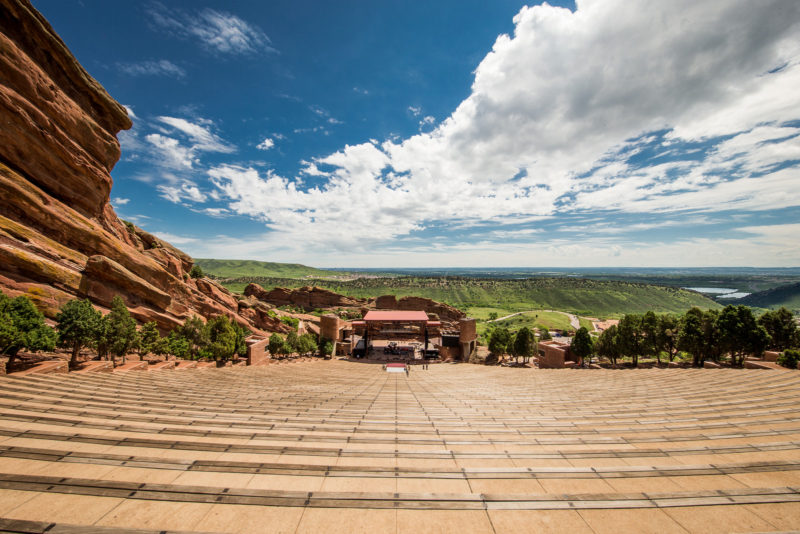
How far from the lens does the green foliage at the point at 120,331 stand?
72.7 ft

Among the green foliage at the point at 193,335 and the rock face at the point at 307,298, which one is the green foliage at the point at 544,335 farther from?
the green foliage at the point at 193,335

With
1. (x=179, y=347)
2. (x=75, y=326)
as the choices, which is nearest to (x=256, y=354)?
(x=179, y=347)

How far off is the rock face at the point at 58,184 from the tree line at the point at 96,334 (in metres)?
6.15

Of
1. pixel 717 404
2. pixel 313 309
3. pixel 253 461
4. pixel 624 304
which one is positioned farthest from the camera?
pixel 624 304

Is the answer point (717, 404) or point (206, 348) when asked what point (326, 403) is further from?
point (206, 348)

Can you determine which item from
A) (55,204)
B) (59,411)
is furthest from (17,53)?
(59,411)

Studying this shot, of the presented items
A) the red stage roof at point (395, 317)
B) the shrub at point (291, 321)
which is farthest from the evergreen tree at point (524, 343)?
the shrub at point (291, 321)

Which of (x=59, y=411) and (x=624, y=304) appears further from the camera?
(x=624, y=304)

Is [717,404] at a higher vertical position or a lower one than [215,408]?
lower

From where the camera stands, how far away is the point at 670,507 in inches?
159

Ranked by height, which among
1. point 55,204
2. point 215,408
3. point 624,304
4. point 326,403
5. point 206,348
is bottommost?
point 624,304

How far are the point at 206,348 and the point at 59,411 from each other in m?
28.8

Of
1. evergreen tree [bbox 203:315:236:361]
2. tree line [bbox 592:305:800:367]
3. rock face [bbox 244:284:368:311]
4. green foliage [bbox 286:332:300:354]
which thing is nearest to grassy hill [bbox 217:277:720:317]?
rock face [bbox 244:284:368:311]

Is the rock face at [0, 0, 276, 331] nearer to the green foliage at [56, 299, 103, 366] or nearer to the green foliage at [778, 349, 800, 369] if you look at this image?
the green foliage at [56, 299, 103, 366]
